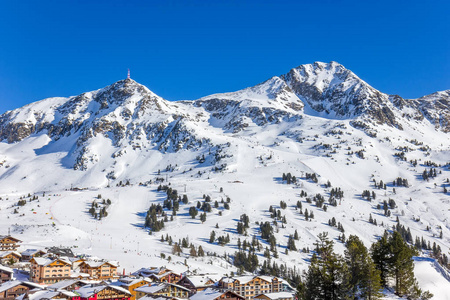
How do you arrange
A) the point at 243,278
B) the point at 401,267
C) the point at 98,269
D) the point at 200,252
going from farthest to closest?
the point at 200,252 < the point at 98,269 < the point at 243,278 < the point at 401,267

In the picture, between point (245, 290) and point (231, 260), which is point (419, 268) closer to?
point (245, 290)

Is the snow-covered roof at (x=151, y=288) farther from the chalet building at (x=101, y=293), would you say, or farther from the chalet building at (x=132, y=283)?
the chalet building at (x=101, y=293)

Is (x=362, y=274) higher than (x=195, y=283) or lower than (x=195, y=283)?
higher

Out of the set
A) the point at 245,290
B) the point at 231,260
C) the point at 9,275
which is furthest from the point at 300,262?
the point at 9,275

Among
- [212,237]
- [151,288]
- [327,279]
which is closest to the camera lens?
[327,279]

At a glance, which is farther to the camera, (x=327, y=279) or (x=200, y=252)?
(x=200, y=252)

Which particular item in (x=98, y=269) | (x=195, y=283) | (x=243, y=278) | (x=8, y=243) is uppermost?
(x=8, y=243)

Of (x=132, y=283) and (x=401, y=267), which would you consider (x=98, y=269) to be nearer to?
(x=132, y=283)

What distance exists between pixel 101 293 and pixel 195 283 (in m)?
19.8

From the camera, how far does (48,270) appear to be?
263 ft

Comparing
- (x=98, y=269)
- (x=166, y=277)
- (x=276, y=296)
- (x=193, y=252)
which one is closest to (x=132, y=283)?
(x=166, y=277)

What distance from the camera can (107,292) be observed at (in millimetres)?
66562

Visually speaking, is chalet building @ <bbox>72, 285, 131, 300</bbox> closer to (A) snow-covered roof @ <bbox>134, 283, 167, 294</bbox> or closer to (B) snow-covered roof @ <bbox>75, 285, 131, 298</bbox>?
(B) snow-covered roof @ <bbox>75, 285, 131, 298</bbox>

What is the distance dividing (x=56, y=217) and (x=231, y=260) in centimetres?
7908
